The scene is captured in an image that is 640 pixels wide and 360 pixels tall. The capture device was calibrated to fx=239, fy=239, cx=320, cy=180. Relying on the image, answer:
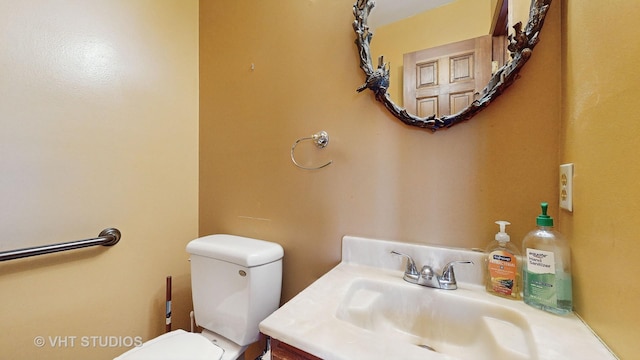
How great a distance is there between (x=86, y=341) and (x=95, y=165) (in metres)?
0.70

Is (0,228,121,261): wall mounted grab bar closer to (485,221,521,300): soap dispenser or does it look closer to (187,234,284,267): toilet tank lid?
(187,234,284,267): toilet tank lid

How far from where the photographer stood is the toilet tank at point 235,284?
932 mm

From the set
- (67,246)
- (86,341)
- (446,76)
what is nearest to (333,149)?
(446,76)

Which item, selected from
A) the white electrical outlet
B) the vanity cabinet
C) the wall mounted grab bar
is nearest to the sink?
the vanity cabinet

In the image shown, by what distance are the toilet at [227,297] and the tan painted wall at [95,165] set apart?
27 centimetres

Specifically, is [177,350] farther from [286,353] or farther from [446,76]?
[446,76]

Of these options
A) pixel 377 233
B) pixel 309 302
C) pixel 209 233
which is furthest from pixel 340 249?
pixel 209 233

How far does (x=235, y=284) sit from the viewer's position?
3.14 feet

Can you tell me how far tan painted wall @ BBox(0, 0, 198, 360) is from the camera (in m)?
0.81

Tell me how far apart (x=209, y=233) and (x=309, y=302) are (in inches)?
35.8

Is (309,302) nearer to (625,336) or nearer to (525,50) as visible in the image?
(625,336)

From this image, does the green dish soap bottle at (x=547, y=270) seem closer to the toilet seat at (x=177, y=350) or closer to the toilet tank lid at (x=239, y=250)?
the toilet tank lid at (x=239, y=250)

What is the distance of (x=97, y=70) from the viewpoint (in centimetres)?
98

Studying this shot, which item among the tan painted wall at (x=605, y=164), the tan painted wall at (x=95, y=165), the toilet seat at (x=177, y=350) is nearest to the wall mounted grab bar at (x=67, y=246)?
the tan painted wall at (x=95, y=165)
